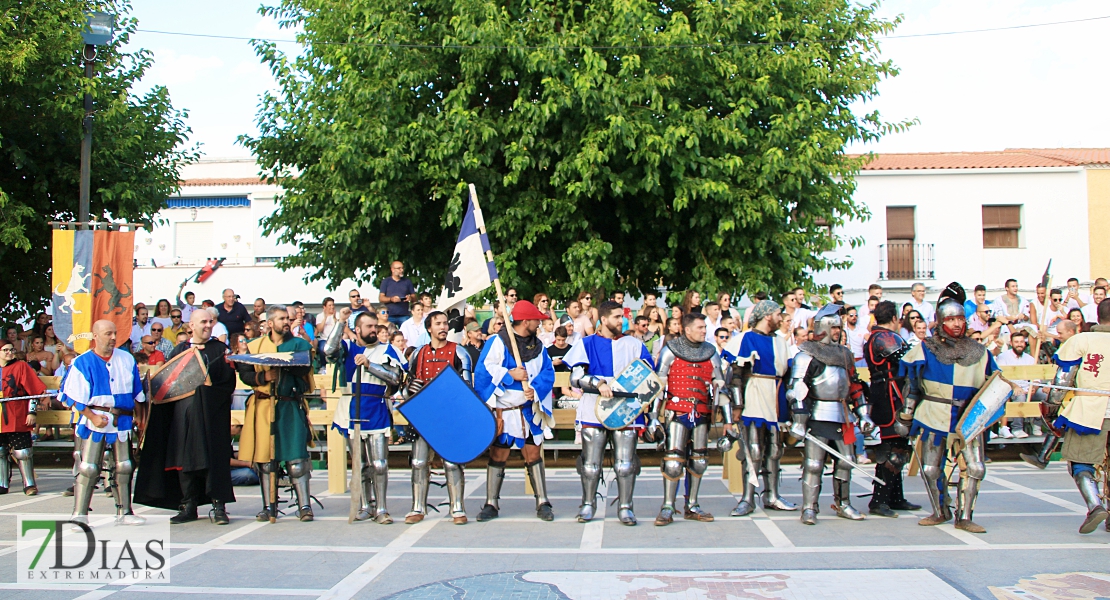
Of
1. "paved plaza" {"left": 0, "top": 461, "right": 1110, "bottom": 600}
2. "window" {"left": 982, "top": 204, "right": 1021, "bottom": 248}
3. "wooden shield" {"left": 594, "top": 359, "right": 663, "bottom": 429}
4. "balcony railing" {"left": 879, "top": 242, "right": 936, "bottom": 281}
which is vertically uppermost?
"window" {"left": 982, "top": 204, "right": 1021, "bottom": 248}

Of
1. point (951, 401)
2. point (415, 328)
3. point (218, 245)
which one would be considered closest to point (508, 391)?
point (951, 401)

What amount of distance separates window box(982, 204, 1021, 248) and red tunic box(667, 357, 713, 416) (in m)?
19.5

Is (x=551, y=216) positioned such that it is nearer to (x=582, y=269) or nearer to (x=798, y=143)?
(x=582, y=269)

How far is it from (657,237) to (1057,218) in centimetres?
1420

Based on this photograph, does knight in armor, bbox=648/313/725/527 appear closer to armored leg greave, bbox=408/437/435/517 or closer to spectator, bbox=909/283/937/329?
armored leg greave, bbox=408/437/435/517

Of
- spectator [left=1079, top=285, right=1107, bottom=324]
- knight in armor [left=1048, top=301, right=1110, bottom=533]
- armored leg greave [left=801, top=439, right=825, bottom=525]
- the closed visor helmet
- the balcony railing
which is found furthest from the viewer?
the balcony railing

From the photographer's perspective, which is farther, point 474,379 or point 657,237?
point 657,237

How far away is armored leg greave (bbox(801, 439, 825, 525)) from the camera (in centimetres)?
795

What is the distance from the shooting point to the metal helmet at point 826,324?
821cm

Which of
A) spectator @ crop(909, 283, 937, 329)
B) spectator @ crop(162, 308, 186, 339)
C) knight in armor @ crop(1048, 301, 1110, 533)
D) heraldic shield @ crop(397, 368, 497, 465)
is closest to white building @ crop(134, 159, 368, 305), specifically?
spectator @ crop(162, 308, 186, 339)

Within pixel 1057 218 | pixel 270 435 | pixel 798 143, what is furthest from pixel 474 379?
pixel 1057 218

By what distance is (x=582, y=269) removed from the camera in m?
14.2

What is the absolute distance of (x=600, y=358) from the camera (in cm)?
823

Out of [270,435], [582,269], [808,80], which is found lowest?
[270,435]
